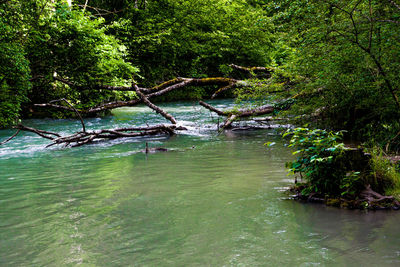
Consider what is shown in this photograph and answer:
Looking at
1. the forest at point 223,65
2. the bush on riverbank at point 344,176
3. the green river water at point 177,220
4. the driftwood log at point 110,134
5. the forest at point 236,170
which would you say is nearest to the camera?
the green river water at point 177,220

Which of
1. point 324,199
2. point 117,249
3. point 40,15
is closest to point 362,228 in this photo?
point 324,199

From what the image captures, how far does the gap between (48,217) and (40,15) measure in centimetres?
1392

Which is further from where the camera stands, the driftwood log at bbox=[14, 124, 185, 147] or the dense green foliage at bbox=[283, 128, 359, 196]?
the driftwood log at bbox=[14, 124, 185, 147]

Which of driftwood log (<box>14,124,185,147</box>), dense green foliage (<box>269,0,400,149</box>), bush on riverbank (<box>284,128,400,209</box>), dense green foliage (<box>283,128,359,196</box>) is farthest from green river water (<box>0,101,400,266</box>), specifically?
driftwood log (<box>14,124,185,147</box>)

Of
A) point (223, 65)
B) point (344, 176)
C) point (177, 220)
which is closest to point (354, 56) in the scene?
point (344, 176)

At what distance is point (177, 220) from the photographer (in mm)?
4992

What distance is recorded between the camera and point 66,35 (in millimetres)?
17406

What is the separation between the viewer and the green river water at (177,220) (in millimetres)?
3868

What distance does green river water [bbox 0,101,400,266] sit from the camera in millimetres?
3868

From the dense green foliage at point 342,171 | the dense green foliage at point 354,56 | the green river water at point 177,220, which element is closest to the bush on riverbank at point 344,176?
the dense green foliage at point 342,171

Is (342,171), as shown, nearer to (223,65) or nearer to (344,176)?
(344,176)

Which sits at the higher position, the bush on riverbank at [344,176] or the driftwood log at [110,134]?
the driftwood log at [110,134]

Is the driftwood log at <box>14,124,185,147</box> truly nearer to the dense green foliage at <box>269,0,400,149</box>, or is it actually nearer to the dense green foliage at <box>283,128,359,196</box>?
the dense green foliage at <box>269,0,400,149</box>

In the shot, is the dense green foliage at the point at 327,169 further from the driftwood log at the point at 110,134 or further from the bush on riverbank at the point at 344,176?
the driftwood log at the point at 110,134
